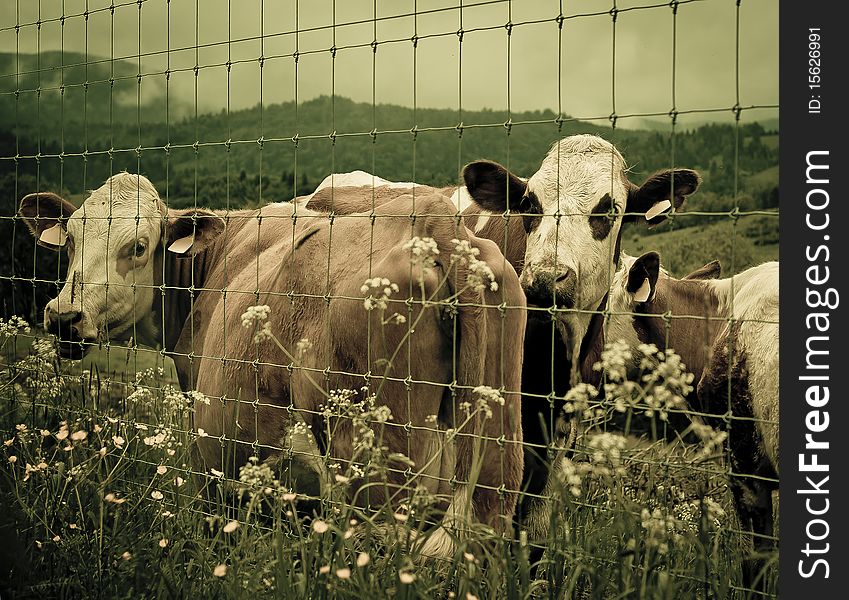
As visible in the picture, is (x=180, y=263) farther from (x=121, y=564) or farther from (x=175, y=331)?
(x=121, y=564)

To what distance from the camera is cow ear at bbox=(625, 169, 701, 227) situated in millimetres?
3886

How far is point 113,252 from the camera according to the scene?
16.8 ft

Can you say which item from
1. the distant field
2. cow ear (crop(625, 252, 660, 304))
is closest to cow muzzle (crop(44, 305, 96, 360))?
cow ear (crop(625, 252, 660, 304))

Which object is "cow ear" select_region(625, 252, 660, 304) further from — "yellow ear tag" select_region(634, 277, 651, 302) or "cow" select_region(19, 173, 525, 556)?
"cow" select_region(19, 173, 525, 556)

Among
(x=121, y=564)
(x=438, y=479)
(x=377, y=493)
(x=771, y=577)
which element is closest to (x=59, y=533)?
(x=121, y=564)

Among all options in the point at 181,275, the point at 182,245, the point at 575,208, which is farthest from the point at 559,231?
the point at 181,275

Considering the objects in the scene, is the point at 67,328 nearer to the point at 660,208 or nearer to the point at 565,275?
the point at 565,275

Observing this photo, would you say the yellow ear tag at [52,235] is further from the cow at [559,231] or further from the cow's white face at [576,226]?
the cow's white face at [576,226]

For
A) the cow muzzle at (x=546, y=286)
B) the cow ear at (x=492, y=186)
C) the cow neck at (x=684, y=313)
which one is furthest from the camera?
the cow neck at (x=684, y=313)

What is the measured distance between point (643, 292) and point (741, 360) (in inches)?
26.4

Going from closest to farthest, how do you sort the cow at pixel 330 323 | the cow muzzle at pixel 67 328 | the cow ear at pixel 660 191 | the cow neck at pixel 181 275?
the cow at pixel 330 323 < the cow ear at pixel 660 191 < the cow muzzle at pixel 67 328 < the cow neck at pixel 181 275

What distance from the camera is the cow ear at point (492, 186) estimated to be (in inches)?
164

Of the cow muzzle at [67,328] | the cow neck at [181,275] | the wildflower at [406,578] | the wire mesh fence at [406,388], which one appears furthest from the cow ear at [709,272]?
the cow muzzle at [67,328]
